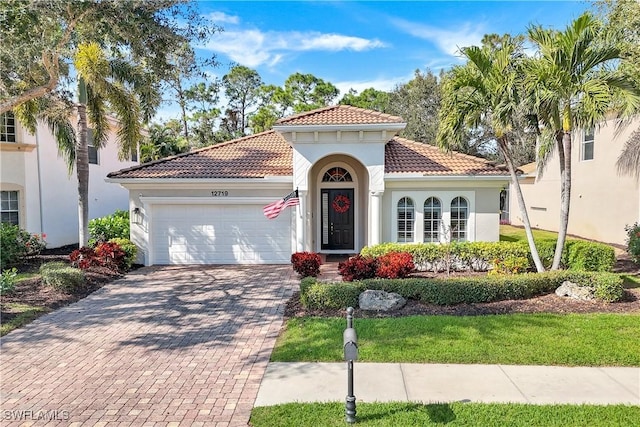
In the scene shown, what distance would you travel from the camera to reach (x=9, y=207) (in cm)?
1502

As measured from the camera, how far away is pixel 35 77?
1156 centimetres

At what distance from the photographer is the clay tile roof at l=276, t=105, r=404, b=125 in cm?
1226

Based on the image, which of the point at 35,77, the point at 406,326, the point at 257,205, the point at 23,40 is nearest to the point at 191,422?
the point at 406,326

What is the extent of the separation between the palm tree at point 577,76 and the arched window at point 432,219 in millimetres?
4802

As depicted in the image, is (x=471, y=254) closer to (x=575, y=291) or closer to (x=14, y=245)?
(x=575, y=291)

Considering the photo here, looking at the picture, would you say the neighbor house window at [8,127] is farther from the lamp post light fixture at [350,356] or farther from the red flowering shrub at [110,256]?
the lamp post light fixture at [350,356]

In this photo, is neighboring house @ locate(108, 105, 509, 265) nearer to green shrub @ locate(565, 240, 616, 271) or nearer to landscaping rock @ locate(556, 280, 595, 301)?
green shrub @ locate(565, 240, 616, 271)

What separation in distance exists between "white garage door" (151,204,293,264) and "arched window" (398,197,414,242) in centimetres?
388

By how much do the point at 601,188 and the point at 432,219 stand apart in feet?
31.9

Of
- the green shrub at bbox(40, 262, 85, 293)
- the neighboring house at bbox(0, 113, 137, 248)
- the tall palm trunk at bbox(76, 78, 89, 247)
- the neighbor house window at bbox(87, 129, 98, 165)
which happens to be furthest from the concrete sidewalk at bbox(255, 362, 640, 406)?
the neighbor house window at bbox(87, 129, 98, 165)

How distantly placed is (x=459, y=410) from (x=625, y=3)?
37.6 feet

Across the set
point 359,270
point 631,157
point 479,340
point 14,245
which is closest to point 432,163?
point 359,270

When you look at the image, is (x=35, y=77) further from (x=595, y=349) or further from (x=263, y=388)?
(x=595, y=349)

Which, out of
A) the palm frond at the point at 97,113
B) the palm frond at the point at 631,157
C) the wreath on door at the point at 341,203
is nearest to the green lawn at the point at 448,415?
the wreath on door at the point at 341,203
